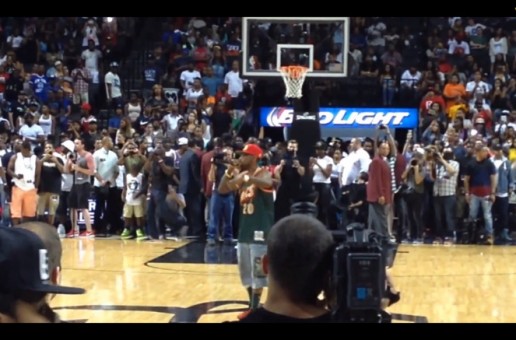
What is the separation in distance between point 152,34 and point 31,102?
19.3ft

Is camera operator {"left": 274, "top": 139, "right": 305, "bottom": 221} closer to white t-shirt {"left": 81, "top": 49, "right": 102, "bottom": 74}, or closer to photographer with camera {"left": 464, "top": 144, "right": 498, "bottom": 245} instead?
photographer with camera {"left": 464, "top": 144, "right": 498, "bottom": 245}

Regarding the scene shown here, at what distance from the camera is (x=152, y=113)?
67.8 ft

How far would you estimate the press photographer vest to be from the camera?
29.6 ft

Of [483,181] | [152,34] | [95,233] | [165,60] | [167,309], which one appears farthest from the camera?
[152,34]

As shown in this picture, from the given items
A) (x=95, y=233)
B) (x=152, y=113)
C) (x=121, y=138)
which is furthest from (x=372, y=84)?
(x=95, y=233)

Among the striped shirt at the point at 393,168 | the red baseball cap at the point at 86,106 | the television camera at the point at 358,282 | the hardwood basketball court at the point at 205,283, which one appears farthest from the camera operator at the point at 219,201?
the television camera at the point at 358,282

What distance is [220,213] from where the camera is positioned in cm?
1588

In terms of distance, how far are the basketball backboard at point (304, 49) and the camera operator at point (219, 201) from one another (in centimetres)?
188

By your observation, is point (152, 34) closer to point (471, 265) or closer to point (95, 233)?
point (95, 233)

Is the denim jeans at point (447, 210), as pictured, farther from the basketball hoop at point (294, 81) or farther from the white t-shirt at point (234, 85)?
the white t-shirt at point (234, 85)

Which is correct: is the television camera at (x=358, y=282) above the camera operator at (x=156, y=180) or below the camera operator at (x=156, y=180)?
above

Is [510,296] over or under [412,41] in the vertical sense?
under

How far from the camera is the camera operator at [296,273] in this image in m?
2.88

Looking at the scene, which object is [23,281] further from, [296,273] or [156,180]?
[156,180]
